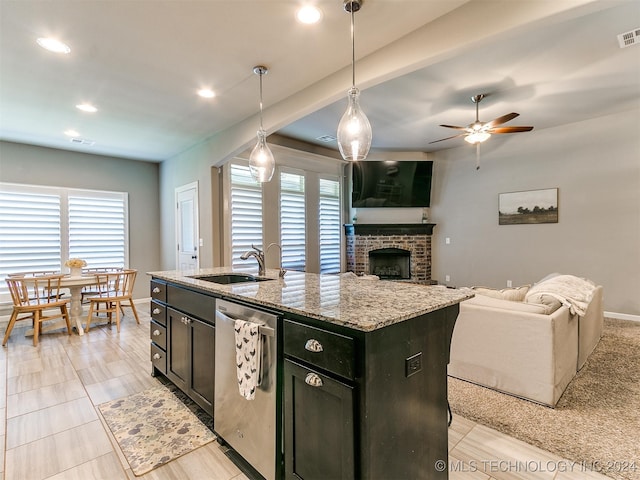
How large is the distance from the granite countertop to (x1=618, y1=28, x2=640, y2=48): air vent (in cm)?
289

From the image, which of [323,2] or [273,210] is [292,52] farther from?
[273,210]

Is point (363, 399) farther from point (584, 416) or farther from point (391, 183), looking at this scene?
point (391, 183)

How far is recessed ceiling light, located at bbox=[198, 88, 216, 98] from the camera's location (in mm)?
3367

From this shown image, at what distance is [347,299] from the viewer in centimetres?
160

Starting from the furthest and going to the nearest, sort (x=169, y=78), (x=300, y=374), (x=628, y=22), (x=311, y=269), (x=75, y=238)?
(x=311, y=269) → (x=75, y=238) → (x=169, y=78) → (x=628, y=22) → (x=300, y=374)

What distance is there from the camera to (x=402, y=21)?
2297 millimetres

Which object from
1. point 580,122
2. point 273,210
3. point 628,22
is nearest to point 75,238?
point 273,210

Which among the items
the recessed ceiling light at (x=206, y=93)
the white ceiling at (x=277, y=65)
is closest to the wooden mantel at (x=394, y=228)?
the white ceiling at (x=277, y=65)

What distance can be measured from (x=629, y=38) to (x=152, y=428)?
496 centimetres

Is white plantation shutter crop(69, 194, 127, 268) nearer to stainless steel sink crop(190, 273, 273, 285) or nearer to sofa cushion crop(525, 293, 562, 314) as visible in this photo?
stainless steel sink crop(190, 273, 273, 285)

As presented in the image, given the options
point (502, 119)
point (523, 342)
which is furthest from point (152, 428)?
point (502, 119)

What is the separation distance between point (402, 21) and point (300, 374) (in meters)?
2.46

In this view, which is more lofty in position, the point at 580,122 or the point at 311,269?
the point at 580,122

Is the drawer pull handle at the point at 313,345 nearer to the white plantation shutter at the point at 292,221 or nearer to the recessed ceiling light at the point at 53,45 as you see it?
the recessed ceiling light at the point at 53,45
